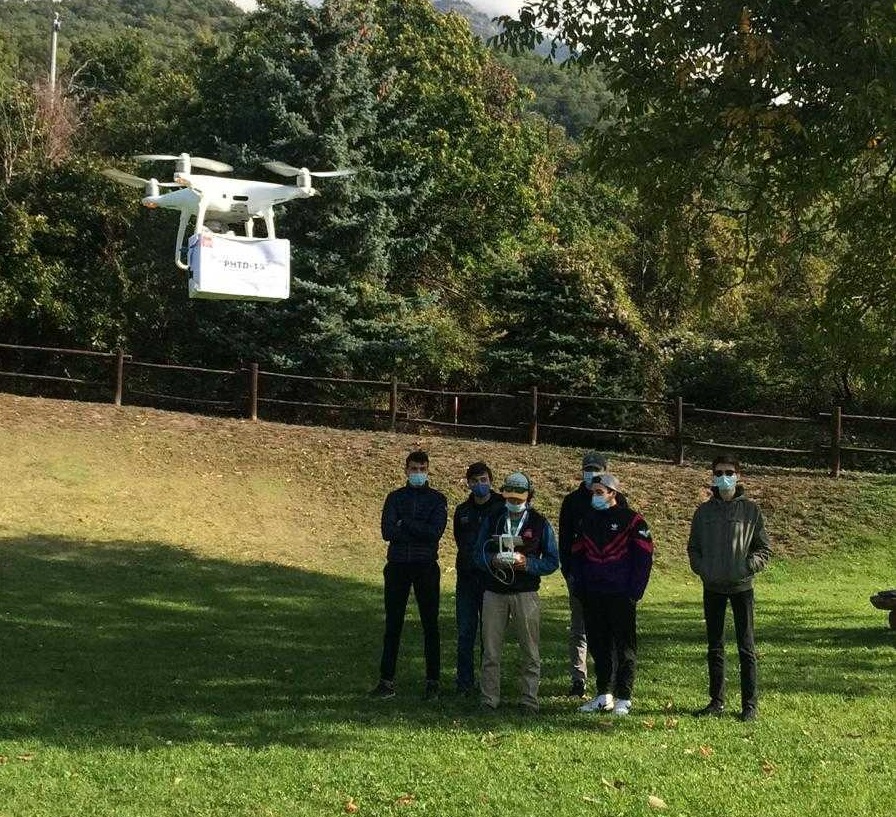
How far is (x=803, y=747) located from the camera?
276 inches

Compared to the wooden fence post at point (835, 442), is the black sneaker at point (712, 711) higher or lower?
lower

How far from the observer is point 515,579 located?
795 cm

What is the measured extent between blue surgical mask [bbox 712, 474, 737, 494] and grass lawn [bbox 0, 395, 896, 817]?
59.2 inches

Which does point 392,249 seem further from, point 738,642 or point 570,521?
point 738,642

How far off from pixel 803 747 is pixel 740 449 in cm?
1585

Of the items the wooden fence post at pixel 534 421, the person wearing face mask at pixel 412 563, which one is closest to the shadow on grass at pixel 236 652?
the person wearing face mask at pixel 412 563

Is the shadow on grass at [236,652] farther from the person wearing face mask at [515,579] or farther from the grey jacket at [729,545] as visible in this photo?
the grey jacket at [729,545]

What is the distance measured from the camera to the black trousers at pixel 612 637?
7.83 metres

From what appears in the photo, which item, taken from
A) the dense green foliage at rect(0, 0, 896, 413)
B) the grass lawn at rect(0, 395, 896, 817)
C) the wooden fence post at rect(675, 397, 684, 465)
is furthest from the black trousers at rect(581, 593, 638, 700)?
the wooden fence post at rect(675, 397, 684, 465)

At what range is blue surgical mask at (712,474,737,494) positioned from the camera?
7840mm

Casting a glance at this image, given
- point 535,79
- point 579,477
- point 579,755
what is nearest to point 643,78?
point 579,755

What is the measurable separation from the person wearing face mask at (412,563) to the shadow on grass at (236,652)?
0.26 m

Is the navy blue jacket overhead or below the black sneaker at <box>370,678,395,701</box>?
overhead

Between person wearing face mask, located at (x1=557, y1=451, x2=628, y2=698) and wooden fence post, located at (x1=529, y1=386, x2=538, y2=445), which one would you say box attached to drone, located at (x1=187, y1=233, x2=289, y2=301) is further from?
wooden fence post, located at (x1=529, y1=386, x2=538, y2=445)
